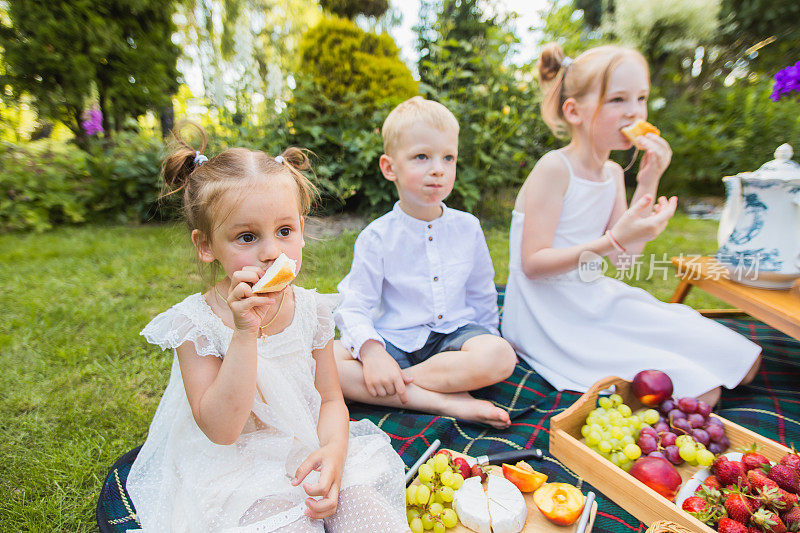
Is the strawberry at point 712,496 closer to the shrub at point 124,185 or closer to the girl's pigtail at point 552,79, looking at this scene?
the girl's pigtail at point 552,79

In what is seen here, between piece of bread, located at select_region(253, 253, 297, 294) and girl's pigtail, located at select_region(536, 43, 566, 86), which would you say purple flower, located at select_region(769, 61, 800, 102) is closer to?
girl's pigtail, located at select_region(536, 43, 566, 86)

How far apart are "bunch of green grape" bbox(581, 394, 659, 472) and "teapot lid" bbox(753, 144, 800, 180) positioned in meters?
1.11

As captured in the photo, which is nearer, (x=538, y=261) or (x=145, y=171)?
(x=538, y=261)

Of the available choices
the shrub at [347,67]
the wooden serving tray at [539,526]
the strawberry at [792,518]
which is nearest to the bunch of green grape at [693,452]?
the strawberry at [792,518]

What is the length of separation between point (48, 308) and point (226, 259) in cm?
250

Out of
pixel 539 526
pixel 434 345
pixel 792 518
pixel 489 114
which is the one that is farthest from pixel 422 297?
pixel 489 114

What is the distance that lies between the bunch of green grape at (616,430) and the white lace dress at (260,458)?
2.43 feet

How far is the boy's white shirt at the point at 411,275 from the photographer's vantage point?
6.84 feet

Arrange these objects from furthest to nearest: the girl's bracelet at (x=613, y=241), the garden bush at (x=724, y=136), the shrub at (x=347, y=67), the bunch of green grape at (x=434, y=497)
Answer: the garden bush at (x=724, y=136) < the shrub at (x=347, y=67) < the girl's bracelet at (x=613, y=241) < the bunch of green grape at (x=434, y=497)

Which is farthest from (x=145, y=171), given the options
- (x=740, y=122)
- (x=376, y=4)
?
(x=740, y=122)

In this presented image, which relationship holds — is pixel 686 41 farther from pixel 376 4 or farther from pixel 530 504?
pixel 530 504

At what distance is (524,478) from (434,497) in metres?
0.29

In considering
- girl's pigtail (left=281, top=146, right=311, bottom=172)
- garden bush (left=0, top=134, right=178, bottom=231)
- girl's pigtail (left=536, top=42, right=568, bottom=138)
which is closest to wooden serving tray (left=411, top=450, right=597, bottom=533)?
girl's pigtail (left=281, top=146, right=311, bottom=172)

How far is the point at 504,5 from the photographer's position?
6375 mm
